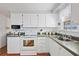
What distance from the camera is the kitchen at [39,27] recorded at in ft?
10.00

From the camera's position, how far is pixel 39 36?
431 cm

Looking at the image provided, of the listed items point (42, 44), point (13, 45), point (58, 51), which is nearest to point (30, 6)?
point (58, 51)

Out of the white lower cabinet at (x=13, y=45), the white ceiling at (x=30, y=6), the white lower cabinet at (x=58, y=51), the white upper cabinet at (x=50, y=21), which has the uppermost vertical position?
the white ceiling at (x=30, y=6)

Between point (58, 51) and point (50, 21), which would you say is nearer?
point (58, 51)

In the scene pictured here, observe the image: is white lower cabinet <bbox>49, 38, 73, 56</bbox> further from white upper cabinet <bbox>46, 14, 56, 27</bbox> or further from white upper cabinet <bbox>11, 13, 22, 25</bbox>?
white upper cabinet <bbox>11, 13, 22, 25</bbox>

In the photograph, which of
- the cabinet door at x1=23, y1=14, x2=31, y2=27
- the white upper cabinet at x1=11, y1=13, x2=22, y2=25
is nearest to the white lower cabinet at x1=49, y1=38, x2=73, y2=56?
the cabinet door at x1=23, y1=14, x2=31, y2=27

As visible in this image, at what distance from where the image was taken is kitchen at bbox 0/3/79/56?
3047 millimetres

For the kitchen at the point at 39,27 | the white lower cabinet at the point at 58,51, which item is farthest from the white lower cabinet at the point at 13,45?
the white lower cabinet at the point at 58,51

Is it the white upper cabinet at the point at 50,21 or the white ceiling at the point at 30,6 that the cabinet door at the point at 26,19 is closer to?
the white ceiling at the point at 30,6

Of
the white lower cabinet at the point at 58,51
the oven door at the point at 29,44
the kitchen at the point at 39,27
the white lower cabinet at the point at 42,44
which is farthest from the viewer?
the white lower cabinet at the point at 42,44

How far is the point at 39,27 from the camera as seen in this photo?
431cm

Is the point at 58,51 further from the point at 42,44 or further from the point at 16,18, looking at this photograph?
the point at 42,44

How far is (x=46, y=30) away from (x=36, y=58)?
3156mm

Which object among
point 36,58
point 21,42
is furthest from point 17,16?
point 36,58
